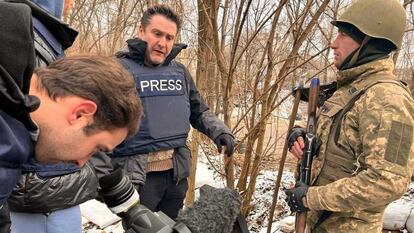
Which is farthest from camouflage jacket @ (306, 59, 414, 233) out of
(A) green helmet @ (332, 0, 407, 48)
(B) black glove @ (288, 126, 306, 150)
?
(B) black glove @ (288, 126, 306, 150)

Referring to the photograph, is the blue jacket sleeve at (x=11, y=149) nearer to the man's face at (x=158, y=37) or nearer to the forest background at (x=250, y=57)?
the man's face at (x=158, y=37)

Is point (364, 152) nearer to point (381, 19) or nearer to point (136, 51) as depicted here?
point (381, 19)

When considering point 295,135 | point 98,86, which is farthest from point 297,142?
point 98,86

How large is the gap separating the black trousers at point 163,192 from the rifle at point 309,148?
835 mm

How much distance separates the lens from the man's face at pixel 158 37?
244 cm

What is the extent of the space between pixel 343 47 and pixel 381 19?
0.22 m

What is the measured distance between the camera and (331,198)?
1.79 metres

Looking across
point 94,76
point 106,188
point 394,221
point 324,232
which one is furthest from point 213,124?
point 394,221

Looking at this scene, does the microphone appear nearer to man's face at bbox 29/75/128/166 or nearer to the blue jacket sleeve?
man's face at bbox 29/75/128/166

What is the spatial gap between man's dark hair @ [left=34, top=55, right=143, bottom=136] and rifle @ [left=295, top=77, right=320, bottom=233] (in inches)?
47.4

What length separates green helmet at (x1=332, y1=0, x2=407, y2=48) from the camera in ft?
6.09

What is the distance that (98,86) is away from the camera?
3.26 feet

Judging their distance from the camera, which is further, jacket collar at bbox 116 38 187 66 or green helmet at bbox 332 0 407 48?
jacket collar at bbox 116 38 187 66

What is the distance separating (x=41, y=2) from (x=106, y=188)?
841 millimetres
